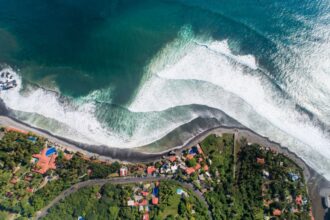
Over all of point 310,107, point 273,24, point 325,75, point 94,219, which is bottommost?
point 94,219

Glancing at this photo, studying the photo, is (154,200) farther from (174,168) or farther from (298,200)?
(298,200)

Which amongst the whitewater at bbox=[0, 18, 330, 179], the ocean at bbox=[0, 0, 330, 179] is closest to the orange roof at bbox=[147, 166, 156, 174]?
the ocean at bbox=[0, 0, 330, 179]

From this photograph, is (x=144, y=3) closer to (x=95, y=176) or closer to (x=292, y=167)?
(x=95, y=176)

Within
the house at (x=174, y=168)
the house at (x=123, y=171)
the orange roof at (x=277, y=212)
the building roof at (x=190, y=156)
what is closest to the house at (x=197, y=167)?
the building roof at (x=190, y=156)

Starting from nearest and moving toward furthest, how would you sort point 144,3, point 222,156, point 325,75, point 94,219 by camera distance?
point 94,219, point 222,156, point 325,75, point 144,3

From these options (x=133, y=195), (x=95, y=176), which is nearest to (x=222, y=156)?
(x=133, y=195)

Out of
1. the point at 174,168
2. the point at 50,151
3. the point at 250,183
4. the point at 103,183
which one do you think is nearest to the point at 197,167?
the point at 174,168
